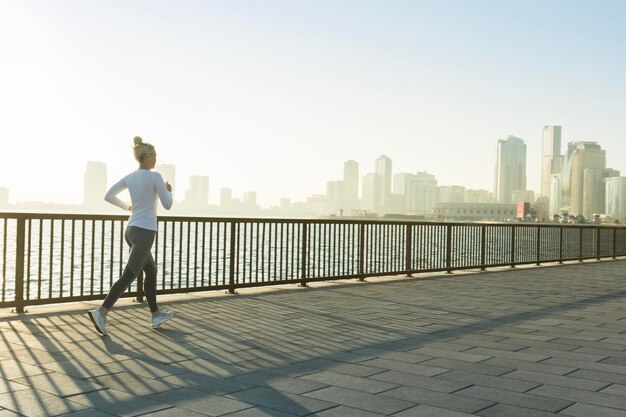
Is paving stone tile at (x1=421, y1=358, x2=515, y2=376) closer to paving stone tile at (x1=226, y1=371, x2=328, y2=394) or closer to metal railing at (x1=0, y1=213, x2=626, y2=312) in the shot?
paving stone tile at (x1=226, y1=371, x2=328, y2=394)

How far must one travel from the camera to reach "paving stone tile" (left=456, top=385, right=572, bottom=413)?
3.98 metres

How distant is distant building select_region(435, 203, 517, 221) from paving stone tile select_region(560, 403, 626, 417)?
164 m

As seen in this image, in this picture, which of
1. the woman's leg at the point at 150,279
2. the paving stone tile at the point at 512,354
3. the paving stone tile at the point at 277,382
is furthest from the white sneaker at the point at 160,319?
the paving stone tile at the point at 512,354

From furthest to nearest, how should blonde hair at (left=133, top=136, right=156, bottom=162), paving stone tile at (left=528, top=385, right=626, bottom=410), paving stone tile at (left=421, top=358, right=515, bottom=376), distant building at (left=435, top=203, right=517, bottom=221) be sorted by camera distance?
distant building at (left=435, top=203, right=517, bottom=221), blonde hair at (left=133, top=136, right=156, bottom=162), paving stone tile at (left=421, top=358, right=515, bottom=376), paving stone tile at (left=528, top=385, right=626, bottom=410)

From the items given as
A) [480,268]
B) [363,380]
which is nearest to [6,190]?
[480,268]

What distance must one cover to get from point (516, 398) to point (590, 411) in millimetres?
446

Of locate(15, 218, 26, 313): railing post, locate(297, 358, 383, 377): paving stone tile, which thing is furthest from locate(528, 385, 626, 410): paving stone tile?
locate(15, 218, 26, 313): railing post

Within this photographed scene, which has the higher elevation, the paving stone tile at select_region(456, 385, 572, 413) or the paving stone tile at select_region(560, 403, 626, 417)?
the paving stone tile at select_region(560, 403, 626, 417)

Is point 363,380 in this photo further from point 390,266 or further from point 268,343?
point 390,266

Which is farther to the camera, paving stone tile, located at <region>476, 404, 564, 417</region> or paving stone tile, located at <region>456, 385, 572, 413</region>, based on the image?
paving stone tile, located at <region>456, 385, 572, 413</region>

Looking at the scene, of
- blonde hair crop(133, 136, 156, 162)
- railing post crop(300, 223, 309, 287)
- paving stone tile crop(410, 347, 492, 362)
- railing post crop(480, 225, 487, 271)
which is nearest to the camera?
paving stone tile crop(410, 347, 492, 362)

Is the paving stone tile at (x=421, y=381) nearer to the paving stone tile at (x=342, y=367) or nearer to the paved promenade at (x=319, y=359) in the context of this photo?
the paved promenade at (x=319, y=359)

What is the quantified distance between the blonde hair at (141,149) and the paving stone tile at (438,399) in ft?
11.2

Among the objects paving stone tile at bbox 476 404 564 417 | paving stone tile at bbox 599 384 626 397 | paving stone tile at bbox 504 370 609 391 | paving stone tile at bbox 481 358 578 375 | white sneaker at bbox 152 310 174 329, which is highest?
white sneaker at bbox 152 310 174 329
